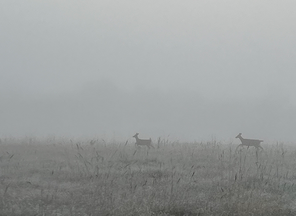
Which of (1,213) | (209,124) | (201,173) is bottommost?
(1,213)

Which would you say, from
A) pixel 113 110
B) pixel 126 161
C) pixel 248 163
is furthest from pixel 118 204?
pixel 113 110

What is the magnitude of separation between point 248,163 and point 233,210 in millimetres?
4504

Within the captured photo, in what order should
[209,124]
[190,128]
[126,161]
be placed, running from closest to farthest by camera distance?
[126,161], [190,128], [209,124]

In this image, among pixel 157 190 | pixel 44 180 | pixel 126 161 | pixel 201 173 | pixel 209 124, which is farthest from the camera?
pixel 209 124

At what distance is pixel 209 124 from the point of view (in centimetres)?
4225

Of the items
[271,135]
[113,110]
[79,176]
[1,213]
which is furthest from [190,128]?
[1,213]

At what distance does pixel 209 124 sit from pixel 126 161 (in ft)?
105

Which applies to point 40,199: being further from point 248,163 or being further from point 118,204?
point 248,163

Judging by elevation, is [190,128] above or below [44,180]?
above

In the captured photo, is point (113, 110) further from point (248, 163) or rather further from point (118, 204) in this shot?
point (118, 204)

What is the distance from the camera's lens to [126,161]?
11211 mm

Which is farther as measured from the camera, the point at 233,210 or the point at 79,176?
the point at 79,176

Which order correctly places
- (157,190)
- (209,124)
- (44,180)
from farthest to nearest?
(209,124), (44,180), (157,190)

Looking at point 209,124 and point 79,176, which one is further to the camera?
point 209,124
